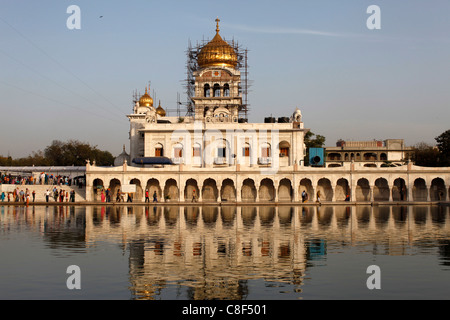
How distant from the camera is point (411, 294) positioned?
14.3 m

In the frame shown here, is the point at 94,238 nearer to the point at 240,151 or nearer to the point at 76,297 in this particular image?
the point at 76,297

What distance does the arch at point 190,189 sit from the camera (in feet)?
181

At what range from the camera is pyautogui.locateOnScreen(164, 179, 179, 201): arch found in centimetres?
5494

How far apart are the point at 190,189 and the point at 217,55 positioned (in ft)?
61.1

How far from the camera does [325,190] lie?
5475 centimetres

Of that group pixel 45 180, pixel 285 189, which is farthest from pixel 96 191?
pixel 285 189

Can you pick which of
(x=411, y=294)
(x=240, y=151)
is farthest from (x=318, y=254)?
(x=240, y=151)

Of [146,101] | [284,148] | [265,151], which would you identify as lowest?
[265,151]

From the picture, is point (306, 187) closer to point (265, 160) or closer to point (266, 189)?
point (266, 189)

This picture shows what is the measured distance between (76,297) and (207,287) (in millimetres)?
3514

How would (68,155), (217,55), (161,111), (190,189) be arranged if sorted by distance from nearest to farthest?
(190,189) < (217,55) < (161,111) < (68,155)

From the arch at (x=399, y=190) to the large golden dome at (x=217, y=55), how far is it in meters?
24.1

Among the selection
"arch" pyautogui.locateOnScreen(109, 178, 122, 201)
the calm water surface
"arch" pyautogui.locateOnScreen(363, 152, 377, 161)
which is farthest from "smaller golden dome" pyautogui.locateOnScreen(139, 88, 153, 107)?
"arch" pyautogui.locateOnScreen(363, 152, 377, 161)

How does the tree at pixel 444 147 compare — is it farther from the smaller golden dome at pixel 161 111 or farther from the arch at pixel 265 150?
the smaller golden dome at pixel 161 111
